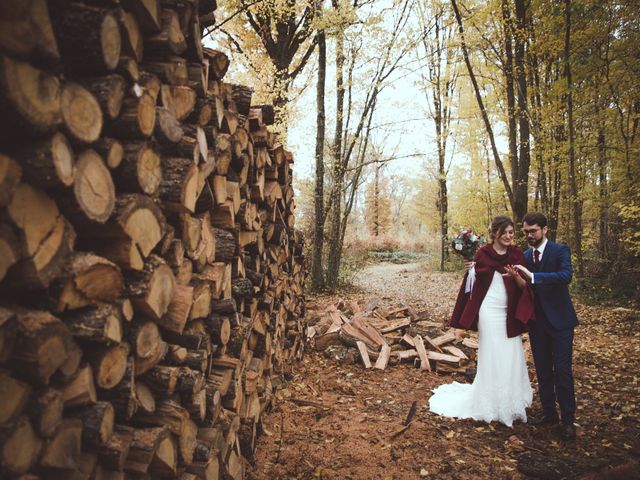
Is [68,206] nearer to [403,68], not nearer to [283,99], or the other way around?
[283,99]

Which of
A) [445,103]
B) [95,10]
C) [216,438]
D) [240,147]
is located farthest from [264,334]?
[445,103]

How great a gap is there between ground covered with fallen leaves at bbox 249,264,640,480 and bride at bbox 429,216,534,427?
18 cm

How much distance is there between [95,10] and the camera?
138 cm

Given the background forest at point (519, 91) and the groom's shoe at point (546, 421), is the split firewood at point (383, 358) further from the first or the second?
the background forest at point (519, 91)

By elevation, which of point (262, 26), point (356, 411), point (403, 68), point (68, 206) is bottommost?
point (356, 411)

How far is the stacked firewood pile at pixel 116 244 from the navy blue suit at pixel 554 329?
2.96 m

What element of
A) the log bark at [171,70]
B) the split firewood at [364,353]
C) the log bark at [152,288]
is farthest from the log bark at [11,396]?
the split firewood at [364,353]

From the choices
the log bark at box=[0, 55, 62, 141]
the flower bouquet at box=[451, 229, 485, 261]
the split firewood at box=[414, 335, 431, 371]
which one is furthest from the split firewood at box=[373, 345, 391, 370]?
the flower bouquet at box=[451, 229, 485, 261]

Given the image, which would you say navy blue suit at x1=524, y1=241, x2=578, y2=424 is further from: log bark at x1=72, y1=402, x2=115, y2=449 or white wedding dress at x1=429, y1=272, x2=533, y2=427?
log bark at x1=72, y1=402, x2=115, y2=449

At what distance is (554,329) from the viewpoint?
3.70 metres

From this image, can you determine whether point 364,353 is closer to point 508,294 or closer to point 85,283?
point 508,294

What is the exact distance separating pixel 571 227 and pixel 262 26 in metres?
10.6

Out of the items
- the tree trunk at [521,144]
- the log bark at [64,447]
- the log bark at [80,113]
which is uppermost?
the tree trunk at [521,144]

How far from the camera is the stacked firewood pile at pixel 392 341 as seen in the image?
5.53m
